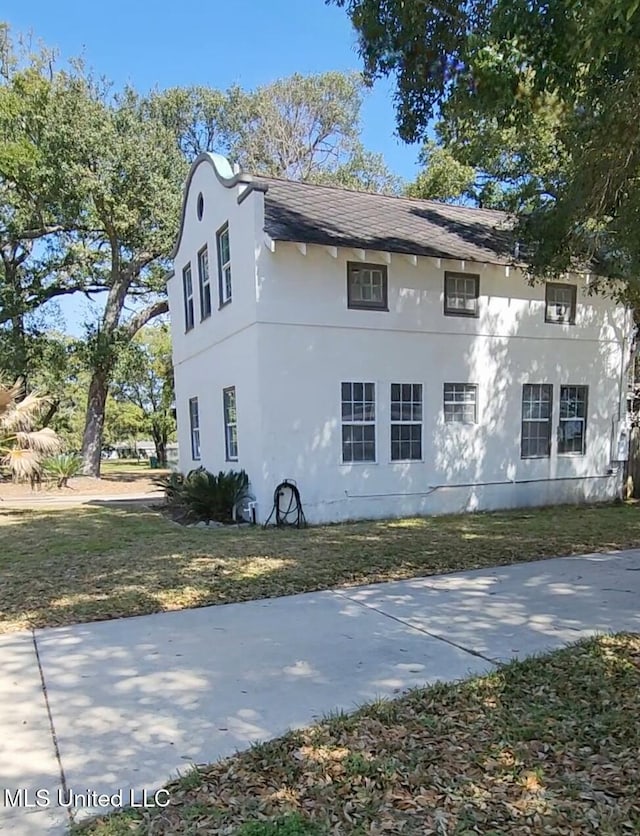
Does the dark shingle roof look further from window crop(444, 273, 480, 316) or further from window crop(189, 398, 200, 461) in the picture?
window crop(189, 398, 200, 461)

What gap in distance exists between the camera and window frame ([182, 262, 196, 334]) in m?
13.6

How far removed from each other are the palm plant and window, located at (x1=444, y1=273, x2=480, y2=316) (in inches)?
324

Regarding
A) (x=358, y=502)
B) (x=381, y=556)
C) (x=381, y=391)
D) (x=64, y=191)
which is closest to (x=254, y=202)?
(x=381, y=391)

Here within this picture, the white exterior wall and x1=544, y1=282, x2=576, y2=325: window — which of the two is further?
x1=544, y1=282, x2=576, y2=325: window

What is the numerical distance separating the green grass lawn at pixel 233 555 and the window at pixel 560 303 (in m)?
4.03

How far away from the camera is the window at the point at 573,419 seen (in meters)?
12.5

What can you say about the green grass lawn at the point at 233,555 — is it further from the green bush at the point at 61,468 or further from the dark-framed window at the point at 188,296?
the green bush at the point at 61,468

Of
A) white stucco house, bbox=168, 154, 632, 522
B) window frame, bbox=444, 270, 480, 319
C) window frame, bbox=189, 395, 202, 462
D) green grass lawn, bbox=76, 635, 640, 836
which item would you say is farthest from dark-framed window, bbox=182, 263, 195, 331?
green grass lawn, bbox=76, 635, 640, 836

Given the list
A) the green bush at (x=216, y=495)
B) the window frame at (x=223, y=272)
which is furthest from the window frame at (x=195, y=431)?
the window frame at (x=223, y=272)

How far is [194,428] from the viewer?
46.6 feet

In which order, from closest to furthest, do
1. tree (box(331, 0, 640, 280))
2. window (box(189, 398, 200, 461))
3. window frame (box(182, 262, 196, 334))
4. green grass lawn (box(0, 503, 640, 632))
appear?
tree (box(331, 0, 640, 280)) < green grass lawn (box(0, 503, 640, 632)) < window frame (box(182, 262, 196, 334)) < window (box(189, 398, 200, 461))

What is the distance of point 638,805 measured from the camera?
8.02 ft

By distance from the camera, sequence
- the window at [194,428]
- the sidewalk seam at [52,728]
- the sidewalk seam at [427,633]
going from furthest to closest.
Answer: the window at [194,428] → the sidewalk seam at [427,633] → the sidewalk seam at [52,728]

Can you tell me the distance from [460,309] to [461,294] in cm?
30
